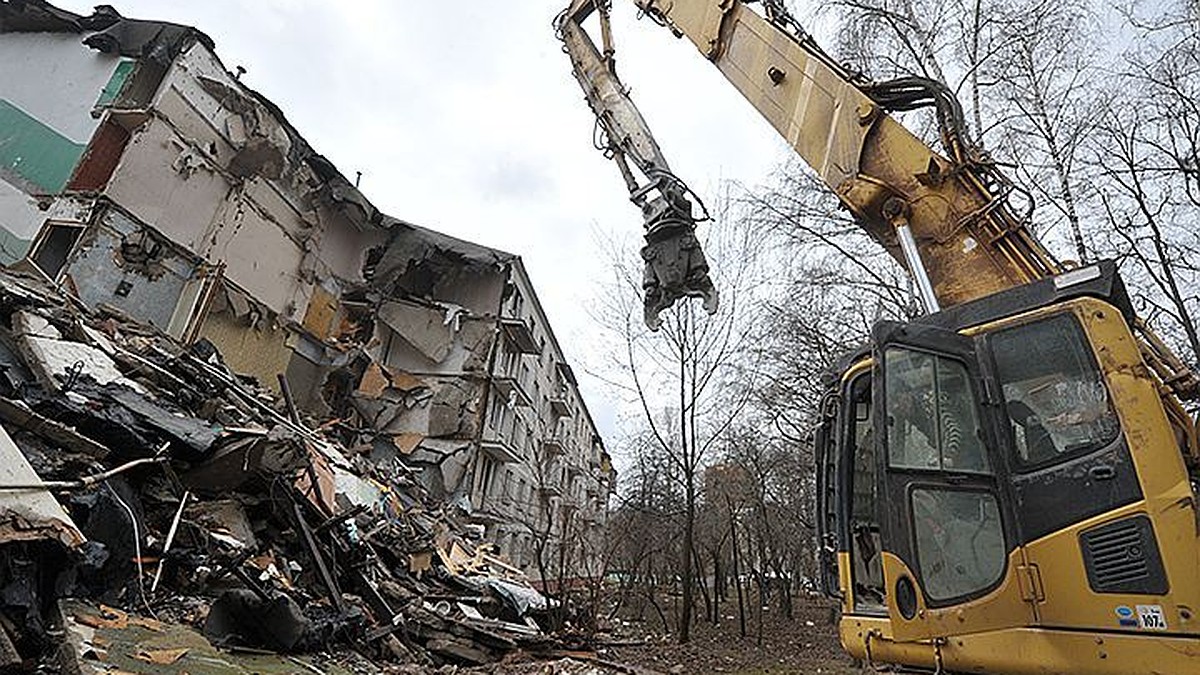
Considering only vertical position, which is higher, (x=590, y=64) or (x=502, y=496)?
(x=590, y=64)

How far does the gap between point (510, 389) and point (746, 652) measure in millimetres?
12968

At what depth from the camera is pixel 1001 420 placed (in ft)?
11.7

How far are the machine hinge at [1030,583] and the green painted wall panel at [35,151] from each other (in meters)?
17.6

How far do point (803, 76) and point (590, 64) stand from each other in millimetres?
2942

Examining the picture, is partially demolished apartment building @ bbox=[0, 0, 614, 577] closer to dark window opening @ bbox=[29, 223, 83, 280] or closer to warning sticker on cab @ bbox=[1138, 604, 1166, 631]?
dark window opening @ bbox=[29, 223, 83, 280]

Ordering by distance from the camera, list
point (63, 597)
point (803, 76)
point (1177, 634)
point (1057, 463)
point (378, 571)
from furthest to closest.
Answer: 1. point (378, 571)
2. point (803, 76)
3. point (63, 597)
4. point (1057, 463)
5. point (1177, 634)

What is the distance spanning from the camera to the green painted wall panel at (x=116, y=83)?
47.8 feet

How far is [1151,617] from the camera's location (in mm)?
3002

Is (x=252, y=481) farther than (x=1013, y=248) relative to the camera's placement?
Yes

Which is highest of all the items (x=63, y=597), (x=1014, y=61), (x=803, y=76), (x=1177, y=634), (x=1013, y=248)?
(x=1014, y=61)

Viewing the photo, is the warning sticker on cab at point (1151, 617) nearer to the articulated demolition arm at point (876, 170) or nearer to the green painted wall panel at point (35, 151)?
the articulated demolition arm at point (876, 170)

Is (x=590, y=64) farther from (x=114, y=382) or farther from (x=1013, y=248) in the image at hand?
(x=114, y=382)

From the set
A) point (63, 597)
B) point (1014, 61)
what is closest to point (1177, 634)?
point (63, 597)

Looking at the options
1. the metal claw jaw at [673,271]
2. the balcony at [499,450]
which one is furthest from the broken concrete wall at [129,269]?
the metal claw jaw at [673,271]
